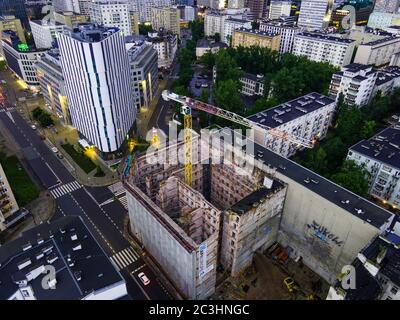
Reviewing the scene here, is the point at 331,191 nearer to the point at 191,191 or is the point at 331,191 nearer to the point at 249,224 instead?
the point at 249,224

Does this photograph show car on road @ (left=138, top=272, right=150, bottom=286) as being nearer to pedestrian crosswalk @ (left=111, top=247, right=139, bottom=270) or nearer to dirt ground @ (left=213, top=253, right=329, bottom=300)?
pedestrian crosswalk @ (left=111, top=247, right=139, bottom=270)

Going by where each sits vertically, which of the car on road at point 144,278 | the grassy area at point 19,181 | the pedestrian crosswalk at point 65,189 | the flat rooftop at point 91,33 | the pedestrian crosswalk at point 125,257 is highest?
the flat rooftop at point 91,33

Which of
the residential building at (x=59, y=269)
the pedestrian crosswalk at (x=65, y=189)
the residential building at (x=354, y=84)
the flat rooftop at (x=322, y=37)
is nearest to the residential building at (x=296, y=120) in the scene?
the residential building at (x=354, y=84)

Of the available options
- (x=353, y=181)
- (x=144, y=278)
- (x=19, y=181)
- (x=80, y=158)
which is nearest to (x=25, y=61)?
(x=80, y=158)

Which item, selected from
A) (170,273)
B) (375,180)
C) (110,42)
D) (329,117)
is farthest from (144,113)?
(375,180)

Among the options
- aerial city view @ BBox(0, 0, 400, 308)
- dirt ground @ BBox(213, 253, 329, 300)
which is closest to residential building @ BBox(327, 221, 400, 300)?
aerial city view @ BBox(0, 0, 400, 308)

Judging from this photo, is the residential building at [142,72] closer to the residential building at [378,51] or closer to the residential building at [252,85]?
the residential building at [252,85]
